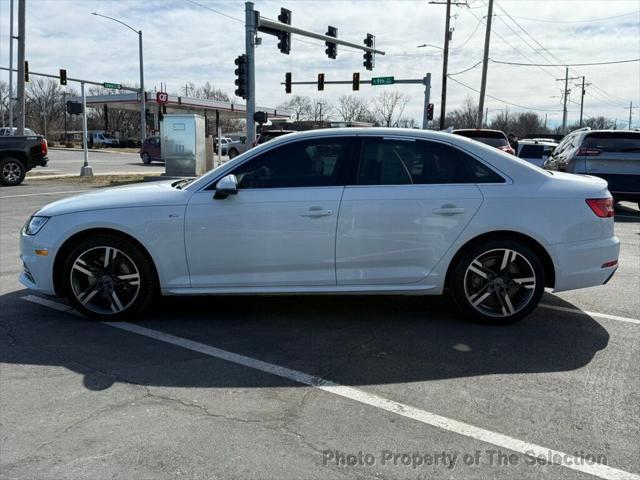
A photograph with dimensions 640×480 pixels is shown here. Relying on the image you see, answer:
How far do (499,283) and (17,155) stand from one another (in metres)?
17.1

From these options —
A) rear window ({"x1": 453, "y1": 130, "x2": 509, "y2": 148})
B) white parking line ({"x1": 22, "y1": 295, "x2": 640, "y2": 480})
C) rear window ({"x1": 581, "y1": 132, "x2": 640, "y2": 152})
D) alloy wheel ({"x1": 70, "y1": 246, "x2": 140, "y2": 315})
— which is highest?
rear window ({"x1": 453, "y1": 130, "x2": 509, "y2": 148})

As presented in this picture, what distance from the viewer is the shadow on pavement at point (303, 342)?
385cm

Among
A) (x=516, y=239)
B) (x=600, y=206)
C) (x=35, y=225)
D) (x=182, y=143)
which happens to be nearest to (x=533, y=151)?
(x=182, y=143)

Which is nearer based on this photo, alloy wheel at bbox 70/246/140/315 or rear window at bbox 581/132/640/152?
alloy wheel at bbox 70/246/140/315

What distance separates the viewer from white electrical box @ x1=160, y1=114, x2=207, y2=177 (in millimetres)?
21047

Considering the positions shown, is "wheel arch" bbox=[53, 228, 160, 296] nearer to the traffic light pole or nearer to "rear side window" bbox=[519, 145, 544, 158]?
the traffic light pole

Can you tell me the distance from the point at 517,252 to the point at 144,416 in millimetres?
3131

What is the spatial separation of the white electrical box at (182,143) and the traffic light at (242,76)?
188 centimetres

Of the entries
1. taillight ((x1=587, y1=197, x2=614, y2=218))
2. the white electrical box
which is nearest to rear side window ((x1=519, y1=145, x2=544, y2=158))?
the white electrical box

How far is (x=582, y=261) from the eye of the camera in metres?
4.68

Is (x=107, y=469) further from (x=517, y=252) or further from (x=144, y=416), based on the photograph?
(x=517, y=252)

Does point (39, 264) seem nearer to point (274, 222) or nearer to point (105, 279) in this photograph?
point (105, 279)

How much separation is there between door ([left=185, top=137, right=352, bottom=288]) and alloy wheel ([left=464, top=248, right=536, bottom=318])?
1190mm

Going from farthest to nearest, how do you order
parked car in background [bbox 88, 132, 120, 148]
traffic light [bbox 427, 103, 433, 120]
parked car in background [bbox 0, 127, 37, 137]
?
parked car in background [bbox 88, 132, 120, 148] < traffic light [bbox 427, 103, 433, 120] < parked car in background [bbox 0, 127, 37, 137]
